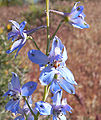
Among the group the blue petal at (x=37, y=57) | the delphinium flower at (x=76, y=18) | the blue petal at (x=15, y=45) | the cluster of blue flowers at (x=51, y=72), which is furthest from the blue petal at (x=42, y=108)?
the delphinium flower at (x=76, y=18)

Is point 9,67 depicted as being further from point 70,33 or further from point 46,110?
point 70,33

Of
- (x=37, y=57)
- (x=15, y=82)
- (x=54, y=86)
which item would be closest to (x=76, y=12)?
(x=37, y=57)

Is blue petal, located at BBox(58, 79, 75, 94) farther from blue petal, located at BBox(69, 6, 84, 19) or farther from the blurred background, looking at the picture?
the blurred background

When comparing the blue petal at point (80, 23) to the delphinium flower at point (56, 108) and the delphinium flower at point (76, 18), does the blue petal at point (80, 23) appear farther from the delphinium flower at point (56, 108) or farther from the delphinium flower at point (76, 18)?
the delphinium flower at point (56, 108)

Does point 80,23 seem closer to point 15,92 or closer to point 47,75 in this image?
point 47,75

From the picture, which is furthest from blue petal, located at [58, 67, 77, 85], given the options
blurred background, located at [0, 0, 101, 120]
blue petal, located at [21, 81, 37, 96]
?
blurred background, located at [0, 0, 101, 120]
